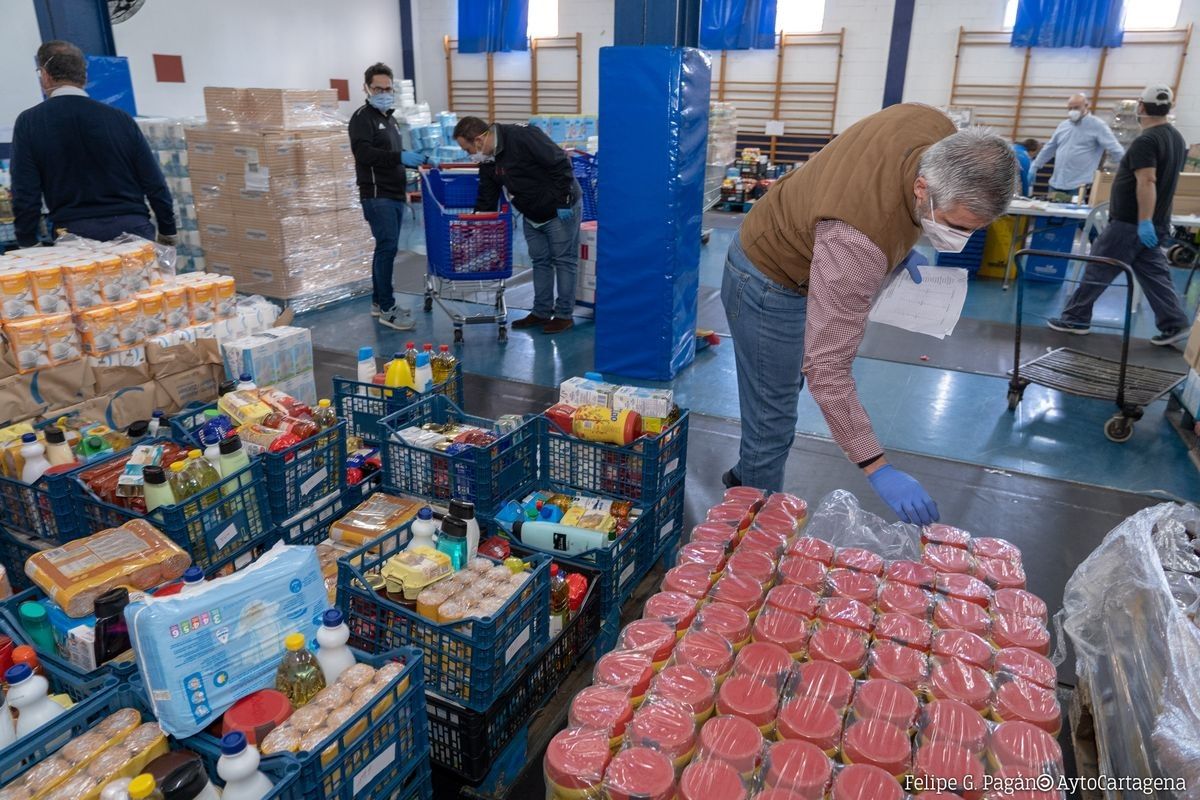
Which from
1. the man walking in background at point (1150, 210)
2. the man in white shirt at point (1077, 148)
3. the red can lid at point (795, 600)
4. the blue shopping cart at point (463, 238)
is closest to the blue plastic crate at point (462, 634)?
the red can lid at point (795, 600)

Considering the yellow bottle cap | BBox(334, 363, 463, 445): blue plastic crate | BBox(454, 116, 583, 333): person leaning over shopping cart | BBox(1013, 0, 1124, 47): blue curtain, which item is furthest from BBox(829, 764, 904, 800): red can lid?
BBox(1013, 0, 1124, 47): blue curtain

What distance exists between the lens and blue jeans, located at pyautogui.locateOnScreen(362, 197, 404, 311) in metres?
6.36

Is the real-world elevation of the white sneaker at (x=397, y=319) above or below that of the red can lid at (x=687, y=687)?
below

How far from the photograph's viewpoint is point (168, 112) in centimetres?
1148

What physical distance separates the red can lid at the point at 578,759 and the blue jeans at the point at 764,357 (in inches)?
62.7

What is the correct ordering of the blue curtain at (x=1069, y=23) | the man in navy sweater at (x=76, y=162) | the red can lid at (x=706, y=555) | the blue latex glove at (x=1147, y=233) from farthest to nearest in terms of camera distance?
the blue curtain at (x=1069, y=23) < the blue latex glove at (x=1147, y=233) < the man in navy sweater at (x=76, y=162) < the red can lid at (x=706, y=555)

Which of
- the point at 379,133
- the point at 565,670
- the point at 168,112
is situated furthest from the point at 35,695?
the point at 168,112

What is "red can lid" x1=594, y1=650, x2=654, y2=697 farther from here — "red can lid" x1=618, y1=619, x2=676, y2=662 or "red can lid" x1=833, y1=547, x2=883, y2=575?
"red can lid" x1=833, y1=547, x2=883, y2=575

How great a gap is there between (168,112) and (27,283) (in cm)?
943

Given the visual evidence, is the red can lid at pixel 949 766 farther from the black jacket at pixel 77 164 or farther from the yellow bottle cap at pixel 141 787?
the black jacket at pixel 77 164

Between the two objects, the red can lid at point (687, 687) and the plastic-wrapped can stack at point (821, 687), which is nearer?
the plastic-wrapped can stack at point (821, 687)

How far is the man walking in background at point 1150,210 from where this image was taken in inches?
225

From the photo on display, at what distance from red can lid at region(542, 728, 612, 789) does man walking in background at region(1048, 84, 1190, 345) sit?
5281mm

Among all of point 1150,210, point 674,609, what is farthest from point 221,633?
point 1150,210
